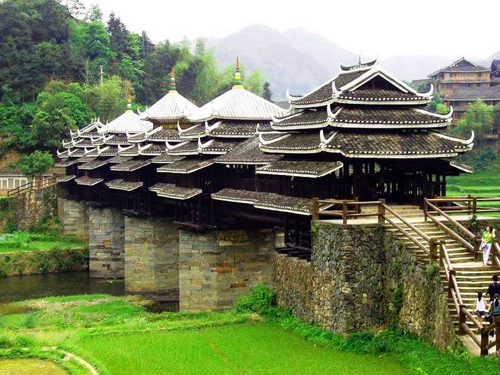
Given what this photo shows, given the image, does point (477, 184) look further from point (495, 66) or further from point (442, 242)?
point (442, 242)

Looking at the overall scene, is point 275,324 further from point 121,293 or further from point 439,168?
point 121,293

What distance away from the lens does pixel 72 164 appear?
63.2 meters

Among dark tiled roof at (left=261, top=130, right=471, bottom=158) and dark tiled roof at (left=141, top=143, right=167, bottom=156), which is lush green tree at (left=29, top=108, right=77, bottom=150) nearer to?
dark tiled roof at (left=141, top=143, right=167, bottom=156)

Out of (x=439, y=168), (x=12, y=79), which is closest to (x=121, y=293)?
(x=439, y=168)

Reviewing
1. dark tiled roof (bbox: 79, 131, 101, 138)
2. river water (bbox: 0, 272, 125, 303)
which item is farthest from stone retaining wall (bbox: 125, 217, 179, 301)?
dark tiled roof (bbox: 79, 131, 101, 138)

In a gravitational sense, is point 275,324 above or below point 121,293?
above

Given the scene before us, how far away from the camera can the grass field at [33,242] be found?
189ft

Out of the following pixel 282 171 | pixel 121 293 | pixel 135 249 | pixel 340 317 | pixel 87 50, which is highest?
pixel 87 50

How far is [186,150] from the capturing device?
129 ft

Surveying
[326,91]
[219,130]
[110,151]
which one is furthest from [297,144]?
[110,151]

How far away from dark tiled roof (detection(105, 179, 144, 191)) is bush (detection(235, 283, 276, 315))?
18681 millimetres

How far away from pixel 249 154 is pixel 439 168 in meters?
9.57

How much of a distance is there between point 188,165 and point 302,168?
1219cm

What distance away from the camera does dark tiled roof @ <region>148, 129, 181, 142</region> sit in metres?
46.7
